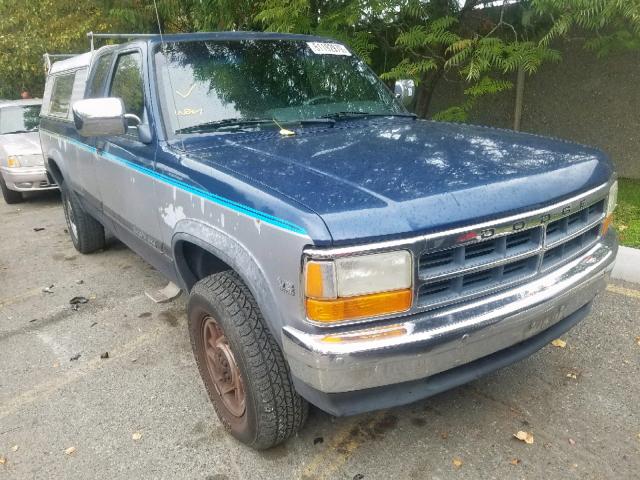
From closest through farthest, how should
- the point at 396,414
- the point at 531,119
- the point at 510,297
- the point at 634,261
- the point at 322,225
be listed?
the point at 322,225
the point at 510,297
the point at 396,414
the point at 634,261
the point at 531,119

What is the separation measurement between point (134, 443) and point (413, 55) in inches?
218

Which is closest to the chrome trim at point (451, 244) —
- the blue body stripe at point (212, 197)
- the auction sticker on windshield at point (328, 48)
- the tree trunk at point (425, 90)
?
the blue body stripe at point (212, 197)

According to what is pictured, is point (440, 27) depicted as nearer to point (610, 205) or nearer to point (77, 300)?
point (610, 205)

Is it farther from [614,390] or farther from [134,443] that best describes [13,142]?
[614,390]

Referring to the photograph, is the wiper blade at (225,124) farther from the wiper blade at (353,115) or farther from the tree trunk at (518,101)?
the tree trunk at (518,101)

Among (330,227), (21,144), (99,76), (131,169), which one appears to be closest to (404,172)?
(330,227)

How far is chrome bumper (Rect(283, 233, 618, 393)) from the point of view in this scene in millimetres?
1849

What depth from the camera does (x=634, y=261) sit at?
423cm

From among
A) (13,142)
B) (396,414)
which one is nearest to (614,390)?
(396,414)

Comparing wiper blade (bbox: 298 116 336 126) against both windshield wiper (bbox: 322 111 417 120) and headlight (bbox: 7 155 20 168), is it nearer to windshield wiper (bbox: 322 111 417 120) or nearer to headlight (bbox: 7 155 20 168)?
windshield wiper (bbox: 322 111 417 120)

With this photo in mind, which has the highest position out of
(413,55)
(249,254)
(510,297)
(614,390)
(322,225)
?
(413,55)

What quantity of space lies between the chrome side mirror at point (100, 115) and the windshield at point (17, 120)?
21.2 ft

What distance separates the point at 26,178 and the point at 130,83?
537 centimetres

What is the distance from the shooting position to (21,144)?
26.1 feet
